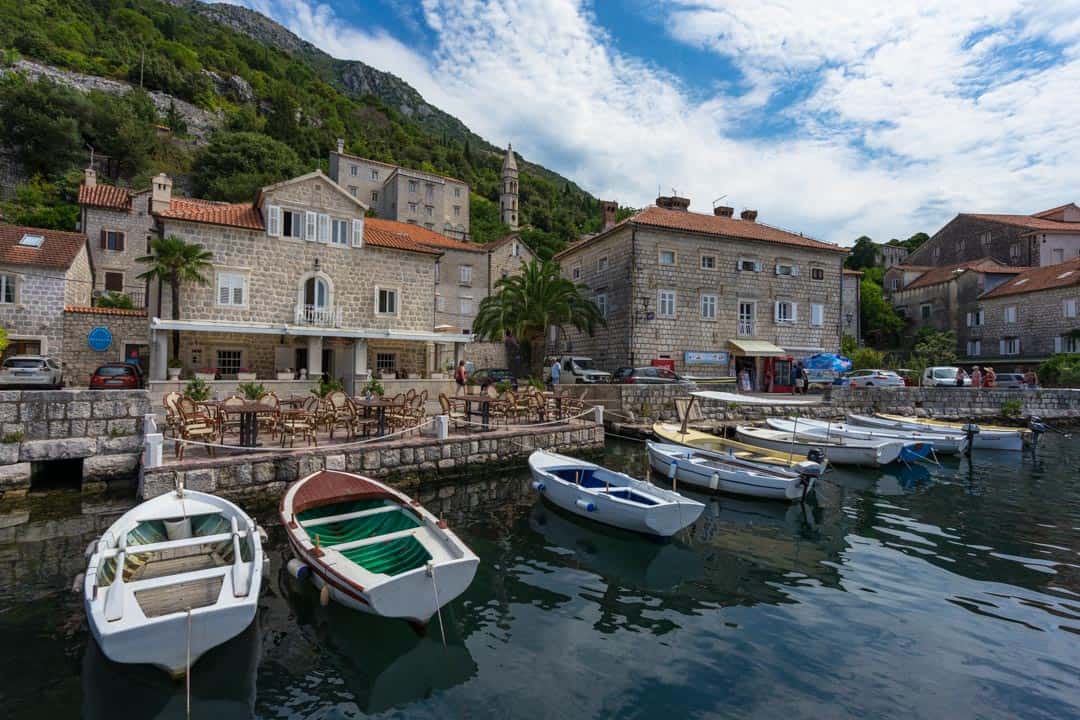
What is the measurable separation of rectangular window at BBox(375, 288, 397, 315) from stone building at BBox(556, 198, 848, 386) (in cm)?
1191

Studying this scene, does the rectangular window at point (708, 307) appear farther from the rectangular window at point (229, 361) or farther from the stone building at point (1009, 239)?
the stone building at point (1009, 239)

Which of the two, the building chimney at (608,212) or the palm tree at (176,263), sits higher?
the building chimney at (608,212)

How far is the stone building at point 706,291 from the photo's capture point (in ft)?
93.4

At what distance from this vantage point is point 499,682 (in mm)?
5312

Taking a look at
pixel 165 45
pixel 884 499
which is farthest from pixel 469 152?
pixel 884 499

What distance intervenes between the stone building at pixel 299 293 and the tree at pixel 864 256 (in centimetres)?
6261

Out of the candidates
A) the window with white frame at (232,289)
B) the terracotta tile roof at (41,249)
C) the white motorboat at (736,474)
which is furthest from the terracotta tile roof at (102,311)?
the white motorboat at (736,474)

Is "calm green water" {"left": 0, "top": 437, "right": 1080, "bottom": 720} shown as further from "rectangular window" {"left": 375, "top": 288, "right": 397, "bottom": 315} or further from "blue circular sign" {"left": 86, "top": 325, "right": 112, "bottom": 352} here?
"blue circular sign" {"left": 86, "top": 325, "right": 112, "bottom": 352}

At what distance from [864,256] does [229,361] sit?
7344 centimetres

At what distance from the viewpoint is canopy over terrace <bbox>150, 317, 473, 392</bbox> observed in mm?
19953

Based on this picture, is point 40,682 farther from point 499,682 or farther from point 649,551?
point 649,551

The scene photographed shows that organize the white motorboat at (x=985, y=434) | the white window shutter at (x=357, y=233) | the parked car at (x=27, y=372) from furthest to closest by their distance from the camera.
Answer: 1. the white window shutter at (x=357, y=233)
2. the white motorboat at (x=985, y=434)
3. the parked car at (x=27, y=372)

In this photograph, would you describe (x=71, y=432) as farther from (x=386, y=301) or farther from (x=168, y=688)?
(x=386, y=301)

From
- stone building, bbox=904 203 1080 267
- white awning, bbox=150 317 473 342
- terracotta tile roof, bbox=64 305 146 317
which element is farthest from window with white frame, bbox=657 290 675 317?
stone building, bbox=904 203 1080 267
